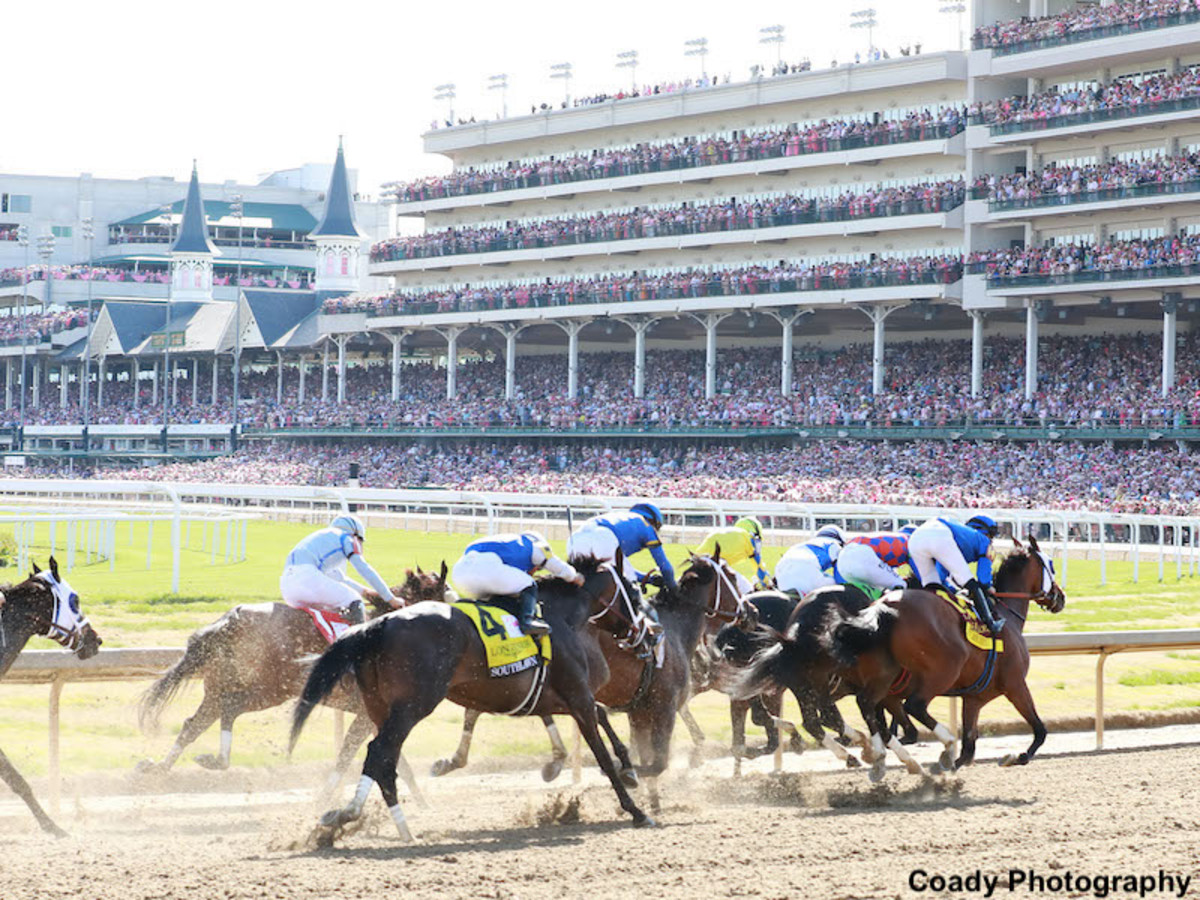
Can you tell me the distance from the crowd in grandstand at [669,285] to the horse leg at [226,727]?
31.5 metres

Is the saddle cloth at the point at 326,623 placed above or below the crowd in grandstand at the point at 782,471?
below

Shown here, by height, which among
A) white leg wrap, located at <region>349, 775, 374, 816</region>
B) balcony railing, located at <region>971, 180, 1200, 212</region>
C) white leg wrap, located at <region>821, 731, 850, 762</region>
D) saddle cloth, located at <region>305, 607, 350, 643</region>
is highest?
balcony railing, located at <region>971, 180, 1200, 212</region>

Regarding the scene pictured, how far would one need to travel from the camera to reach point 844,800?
8594mm

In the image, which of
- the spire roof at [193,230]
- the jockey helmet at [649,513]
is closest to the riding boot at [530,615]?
the jockey helmet at [649,513]

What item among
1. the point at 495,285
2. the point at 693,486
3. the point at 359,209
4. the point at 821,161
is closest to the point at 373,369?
the point at 495,285

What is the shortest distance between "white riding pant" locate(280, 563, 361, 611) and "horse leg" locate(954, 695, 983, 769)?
3.24 meters

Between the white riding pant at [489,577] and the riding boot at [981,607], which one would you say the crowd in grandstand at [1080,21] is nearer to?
the riding boot at [981,607]

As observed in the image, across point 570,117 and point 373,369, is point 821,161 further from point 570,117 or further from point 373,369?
point 373,369

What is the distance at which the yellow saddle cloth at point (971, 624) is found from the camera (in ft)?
30.5

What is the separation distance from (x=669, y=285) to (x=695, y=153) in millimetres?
3708

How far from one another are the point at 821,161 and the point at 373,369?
1822 cm

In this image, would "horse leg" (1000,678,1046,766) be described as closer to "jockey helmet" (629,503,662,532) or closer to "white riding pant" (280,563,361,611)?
"jockey helmet" (629,503,662,532)

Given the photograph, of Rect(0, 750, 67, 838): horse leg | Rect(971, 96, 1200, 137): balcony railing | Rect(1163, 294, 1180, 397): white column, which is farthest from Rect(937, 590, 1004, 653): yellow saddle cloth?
Rect(971, 96, 1200, 137): balcony railing

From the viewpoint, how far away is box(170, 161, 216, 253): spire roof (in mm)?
67188
